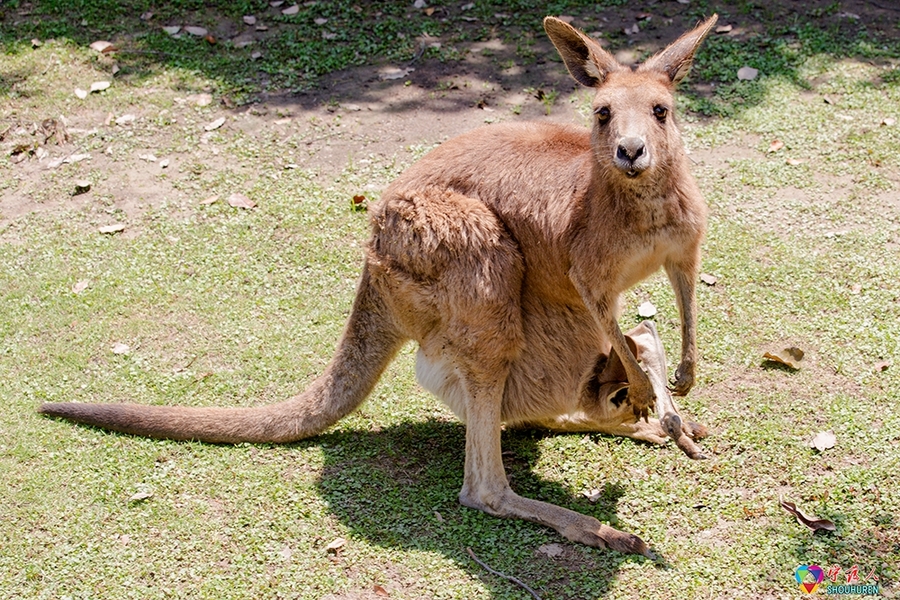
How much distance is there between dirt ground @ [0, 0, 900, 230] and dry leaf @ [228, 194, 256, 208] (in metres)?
0.33

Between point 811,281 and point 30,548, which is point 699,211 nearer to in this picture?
point 811,281

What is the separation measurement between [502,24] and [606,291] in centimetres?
490

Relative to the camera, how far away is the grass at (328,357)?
156 inches

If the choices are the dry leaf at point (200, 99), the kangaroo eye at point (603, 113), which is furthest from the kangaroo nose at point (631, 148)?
the dry leaf at point (200, 99)

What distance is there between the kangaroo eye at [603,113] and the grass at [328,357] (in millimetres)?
1581

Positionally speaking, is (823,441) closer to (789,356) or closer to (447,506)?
(789,356)

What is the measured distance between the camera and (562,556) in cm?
398

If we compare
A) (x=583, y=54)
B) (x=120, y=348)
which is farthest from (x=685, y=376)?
(x=120, y=348)

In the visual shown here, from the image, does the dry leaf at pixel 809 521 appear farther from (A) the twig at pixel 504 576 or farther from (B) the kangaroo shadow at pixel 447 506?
(A) the twig at pixel 504 576

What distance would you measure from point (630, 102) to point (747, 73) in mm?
4057

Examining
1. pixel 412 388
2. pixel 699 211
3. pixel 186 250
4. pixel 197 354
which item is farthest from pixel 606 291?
pixel 186 250

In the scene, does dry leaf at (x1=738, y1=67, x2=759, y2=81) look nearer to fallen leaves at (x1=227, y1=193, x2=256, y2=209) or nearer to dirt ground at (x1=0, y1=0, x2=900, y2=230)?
dirt ground at (x1=0, y1=0, x2=900, y2=230)

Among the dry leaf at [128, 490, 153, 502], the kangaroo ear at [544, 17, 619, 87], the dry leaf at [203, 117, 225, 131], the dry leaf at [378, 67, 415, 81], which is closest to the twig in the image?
the dry leaf at [128, 490, 153, 502]

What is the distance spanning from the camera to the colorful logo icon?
12.2 ft
